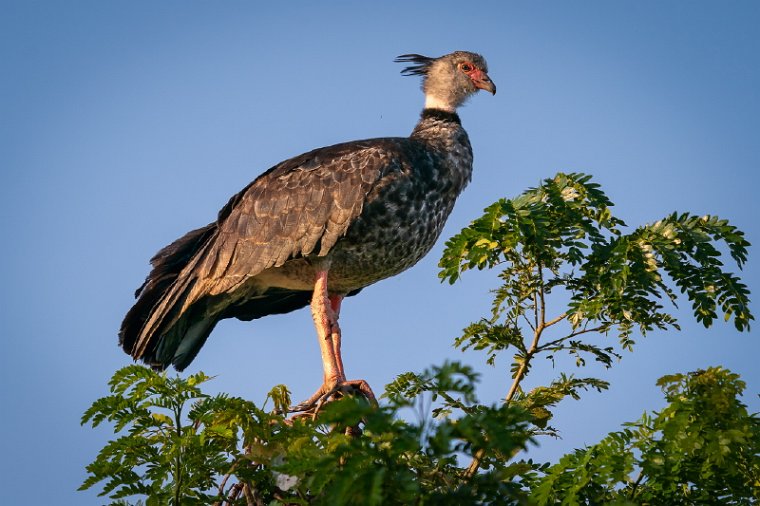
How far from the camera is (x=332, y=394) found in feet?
19.5

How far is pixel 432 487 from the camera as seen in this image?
138 inches

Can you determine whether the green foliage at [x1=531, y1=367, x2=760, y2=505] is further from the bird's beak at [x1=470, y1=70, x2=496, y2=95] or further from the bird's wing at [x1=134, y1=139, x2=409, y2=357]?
the bird's beak at [x1=470, y1=70, x2=496, y2=95]

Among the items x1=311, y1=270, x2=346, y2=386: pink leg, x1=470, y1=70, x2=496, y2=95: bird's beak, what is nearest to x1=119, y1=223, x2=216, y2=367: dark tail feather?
x1=311, y1=270, x2=346, y2=386: pink leg

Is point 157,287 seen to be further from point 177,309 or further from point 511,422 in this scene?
point 511,422

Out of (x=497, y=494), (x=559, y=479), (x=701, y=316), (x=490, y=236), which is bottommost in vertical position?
(x=497, y=494)

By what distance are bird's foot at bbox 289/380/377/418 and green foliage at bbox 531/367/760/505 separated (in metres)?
1.63

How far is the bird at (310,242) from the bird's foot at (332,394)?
12.0 inches

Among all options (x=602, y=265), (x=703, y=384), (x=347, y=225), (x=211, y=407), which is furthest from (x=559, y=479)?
(x=347, y=225)

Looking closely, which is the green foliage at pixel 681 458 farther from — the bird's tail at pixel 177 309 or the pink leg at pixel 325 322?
the bird's tail at pixel 177 309

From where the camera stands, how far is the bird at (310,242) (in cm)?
681

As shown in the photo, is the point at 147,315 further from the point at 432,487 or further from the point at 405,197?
the point at 432,487

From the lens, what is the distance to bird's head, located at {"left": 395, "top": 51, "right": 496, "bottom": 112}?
8203 millimetres

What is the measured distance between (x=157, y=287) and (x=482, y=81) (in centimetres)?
299

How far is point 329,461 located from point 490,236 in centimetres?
192
